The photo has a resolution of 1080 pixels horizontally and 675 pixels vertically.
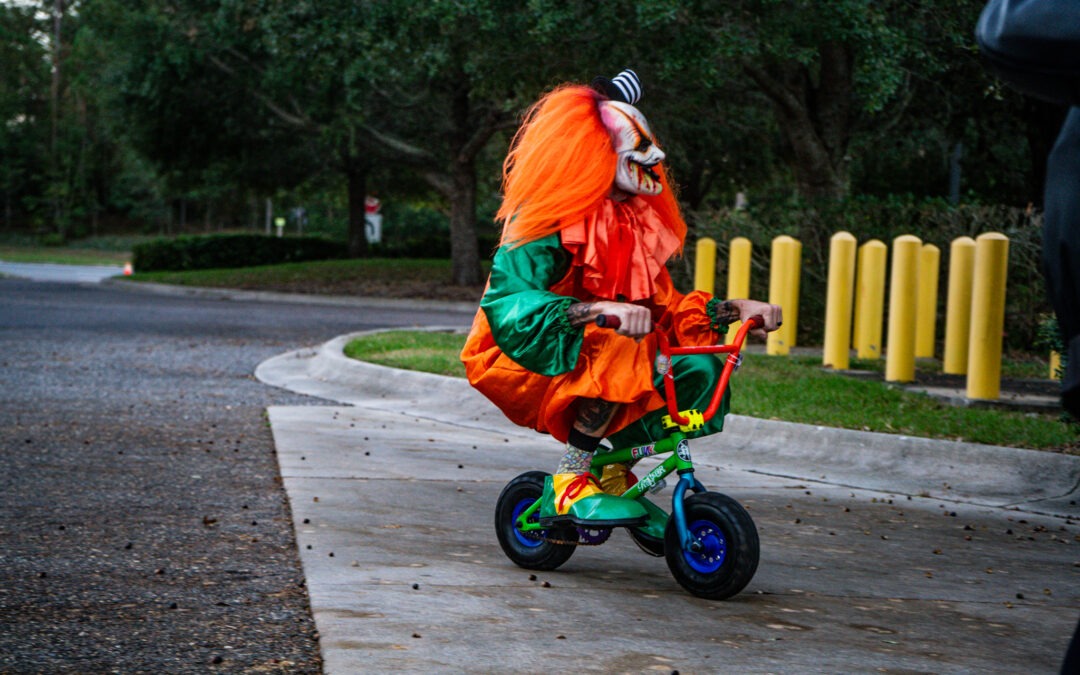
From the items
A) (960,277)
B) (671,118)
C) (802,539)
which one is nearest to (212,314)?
(671,118)

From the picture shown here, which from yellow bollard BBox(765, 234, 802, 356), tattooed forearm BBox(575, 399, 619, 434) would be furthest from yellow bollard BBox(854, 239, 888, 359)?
tattooed forearm BBox(575, 399, 619, 434)

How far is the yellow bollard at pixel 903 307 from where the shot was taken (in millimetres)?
9578

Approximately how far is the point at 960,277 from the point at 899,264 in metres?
0.45

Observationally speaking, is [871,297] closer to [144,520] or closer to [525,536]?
[525,536]

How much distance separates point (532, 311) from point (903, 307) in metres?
6.12

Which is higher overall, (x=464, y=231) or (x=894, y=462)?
(x=464, y=231)

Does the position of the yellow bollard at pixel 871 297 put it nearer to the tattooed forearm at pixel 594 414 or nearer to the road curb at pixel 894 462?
the road curb at pixel 894 462

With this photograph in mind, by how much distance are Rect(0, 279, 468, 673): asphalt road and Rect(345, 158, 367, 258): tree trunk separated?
66.9 ft

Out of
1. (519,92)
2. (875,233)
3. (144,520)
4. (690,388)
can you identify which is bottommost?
(144,520)

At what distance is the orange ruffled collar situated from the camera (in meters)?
4.34

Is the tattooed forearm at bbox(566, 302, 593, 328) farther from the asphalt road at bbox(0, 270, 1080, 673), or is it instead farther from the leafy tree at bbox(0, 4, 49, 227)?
the leafy tree at bbox(0, 4, 49, 227)

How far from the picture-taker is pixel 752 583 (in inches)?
180

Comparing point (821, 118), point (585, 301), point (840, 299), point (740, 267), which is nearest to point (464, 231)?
point (821, 118)

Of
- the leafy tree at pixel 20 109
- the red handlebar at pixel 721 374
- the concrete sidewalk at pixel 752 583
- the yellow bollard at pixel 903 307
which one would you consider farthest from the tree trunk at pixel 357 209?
the leafy tree at pixel 20 109
